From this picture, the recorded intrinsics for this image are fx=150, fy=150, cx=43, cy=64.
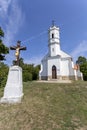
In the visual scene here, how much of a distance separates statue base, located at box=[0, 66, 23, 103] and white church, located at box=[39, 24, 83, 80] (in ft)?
59.8

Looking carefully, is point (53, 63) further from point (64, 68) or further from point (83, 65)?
point (83, 65)

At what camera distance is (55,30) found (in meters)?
28.1

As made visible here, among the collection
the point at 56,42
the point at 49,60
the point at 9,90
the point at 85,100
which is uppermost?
the point at 56,42

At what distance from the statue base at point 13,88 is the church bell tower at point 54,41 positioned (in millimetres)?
19198

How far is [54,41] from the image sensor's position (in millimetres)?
27562

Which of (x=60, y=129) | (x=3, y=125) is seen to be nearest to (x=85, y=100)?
(x=60, y=129)

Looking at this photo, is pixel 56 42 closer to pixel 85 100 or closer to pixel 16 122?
pixel 85 100

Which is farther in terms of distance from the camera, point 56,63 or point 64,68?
point 64,68

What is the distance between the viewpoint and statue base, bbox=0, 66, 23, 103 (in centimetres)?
813

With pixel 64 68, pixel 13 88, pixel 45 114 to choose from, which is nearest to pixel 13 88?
pixel 13 88

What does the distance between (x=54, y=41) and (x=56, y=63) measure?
411 centimetres

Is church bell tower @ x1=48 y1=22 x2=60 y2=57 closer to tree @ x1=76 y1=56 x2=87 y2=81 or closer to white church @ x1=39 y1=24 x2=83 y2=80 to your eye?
white church @ x1=39 y1=24 x2=83 y2=80

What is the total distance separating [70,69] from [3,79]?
14.4 m

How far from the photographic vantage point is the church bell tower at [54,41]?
2745 cm
